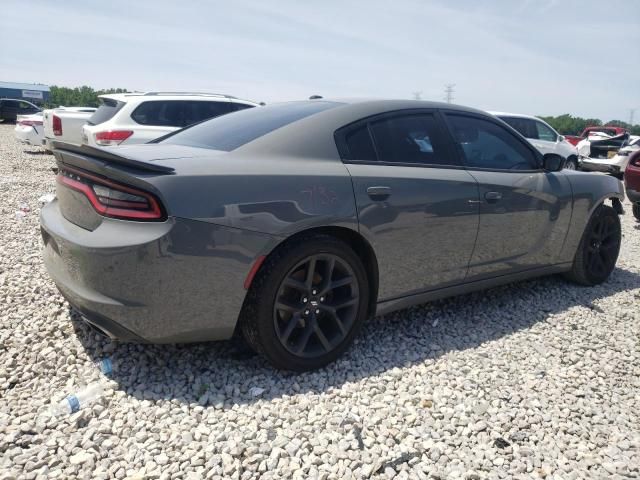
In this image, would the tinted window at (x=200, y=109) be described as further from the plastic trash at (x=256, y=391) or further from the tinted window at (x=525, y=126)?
the tinted window at (x=525, y=126)

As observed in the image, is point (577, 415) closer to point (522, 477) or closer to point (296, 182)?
point (522, 477)

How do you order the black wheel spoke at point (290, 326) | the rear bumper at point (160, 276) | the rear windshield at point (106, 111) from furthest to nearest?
the rear windshield at point (106, 111) < the black wheel spoke at point (290, 326) < the rear bumper at point (160, 276)

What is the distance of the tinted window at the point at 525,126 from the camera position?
13078 millimetres

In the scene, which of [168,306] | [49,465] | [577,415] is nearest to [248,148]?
[168,306]

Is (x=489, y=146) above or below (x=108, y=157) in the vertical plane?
above

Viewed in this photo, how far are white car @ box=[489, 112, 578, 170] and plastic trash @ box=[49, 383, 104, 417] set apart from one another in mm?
12437

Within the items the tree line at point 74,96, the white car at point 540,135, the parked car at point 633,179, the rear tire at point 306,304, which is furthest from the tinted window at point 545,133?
the tree line at point 74,96

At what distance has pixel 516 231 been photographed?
12.0 feet

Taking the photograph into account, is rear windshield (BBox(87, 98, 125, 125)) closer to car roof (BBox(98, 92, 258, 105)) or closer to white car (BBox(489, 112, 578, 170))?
car roof (BBox(98, 92, 258, 105))

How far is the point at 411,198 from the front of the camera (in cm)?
299

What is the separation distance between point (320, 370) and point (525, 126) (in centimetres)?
1237

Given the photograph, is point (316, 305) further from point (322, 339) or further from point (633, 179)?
Answer: point (633, 179)

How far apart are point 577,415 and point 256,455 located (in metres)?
1.64

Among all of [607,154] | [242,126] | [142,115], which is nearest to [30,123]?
[142,115]
